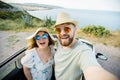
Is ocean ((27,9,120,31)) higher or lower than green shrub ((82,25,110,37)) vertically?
higher

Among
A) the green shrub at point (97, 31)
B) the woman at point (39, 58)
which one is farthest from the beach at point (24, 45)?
the woman at point (39, 58)

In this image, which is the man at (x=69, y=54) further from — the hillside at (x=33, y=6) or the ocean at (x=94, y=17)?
the hillside at (x=33, y=6)

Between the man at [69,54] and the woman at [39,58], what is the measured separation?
0.44 ft

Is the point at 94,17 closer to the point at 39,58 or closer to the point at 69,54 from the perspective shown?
the point at 39,58

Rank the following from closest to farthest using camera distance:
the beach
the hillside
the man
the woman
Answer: the man
the woman
the beach
the hillside

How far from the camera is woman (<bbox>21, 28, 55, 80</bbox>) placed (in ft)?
5.57

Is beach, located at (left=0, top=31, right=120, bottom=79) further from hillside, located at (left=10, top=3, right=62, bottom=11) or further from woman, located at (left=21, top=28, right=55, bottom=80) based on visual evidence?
woman, located at (left=21, top=28, right=55, bottom=80)

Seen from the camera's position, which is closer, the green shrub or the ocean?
the ocean

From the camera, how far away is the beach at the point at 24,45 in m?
3.67

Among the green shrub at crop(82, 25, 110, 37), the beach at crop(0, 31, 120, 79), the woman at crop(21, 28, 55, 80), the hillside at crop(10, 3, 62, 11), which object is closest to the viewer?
the woman at crop(21, 28, 55, 80)

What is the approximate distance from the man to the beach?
5.96 feet

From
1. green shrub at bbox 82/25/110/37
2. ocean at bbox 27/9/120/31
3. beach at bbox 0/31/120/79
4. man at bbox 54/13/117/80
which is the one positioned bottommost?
beach at bbox 0/31/120/79

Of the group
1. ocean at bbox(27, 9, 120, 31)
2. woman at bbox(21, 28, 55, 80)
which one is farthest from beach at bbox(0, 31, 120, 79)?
woman at bbox(21, 28, 55, 80)

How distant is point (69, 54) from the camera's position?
1499 mm
